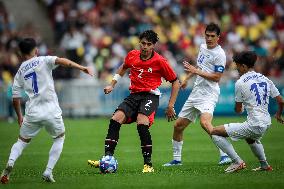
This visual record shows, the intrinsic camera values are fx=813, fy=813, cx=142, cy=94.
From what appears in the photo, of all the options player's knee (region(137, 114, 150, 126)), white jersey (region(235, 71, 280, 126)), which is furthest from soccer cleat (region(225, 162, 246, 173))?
player's knee (region(137, 114, 150, 126))

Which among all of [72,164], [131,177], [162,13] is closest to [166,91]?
[162,13]

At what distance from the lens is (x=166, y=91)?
95.5 ft

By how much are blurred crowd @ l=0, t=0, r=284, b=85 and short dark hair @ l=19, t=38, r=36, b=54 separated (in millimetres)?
17765

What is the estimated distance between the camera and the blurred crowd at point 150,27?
31047 mm

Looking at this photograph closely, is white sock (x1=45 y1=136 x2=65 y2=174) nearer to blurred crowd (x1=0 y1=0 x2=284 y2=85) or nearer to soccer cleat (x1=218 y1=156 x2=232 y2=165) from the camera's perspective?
soccer cleat (x1=218 y1=156 x2=232 y2=165)

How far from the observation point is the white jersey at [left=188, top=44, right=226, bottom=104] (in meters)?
14.9

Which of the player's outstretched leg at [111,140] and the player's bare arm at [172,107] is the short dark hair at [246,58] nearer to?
the player's bare arm at [172,107]

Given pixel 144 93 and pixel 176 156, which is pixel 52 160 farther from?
pixel 176 156

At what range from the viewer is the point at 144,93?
14023 millimetres

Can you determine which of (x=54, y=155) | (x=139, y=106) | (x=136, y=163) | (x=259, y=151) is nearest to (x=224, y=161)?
(x=136, y=163)

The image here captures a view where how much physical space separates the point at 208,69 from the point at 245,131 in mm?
2241

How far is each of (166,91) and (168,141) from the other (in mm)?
8723

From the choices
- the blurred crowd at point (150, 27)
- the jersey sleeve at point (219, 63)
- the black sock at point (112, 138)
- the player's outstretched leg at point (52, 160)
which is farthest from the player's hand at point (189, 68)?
the blurred crowd at point (150, 27)

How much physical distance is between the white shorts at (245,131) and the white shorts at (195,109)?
1.77 meters
